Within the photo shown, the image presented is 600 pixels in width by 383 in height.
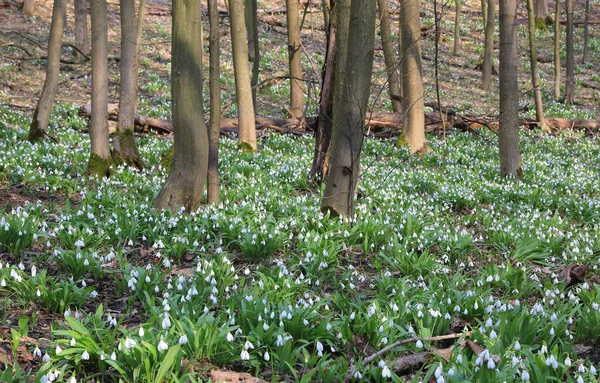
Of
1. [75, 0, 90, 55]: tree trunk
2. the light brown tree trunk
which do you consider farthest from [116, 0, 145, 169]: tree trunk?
[75, 0, 90, 55]: tree trunk

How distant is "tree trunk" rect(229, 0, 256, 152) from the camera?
10898mm

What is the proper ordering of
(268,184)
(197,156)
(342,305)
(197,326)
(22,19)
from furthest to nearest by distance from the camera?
1. (22,19)
2. (268,184)
3. (197,156)
4. (342,305)
5. (197,326)

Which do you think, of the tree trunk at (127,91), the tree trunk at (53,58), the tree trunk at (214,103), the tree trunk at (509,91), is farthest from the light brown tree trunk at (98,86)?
the tree trunk at (509,91)

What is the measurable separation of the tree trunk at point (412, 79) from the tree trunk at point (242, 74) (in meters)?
3.23

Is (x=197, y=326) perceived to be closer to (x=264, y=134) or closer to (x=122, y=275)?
(x=122, y=275)

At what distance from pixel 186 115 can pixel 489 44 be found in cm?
1635

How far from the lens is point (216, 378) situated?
3121 mm

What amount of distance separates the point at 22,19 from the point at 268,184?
18.9 metres

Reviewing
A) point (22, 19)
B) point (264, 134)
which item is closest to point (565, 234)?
point (264, 134)

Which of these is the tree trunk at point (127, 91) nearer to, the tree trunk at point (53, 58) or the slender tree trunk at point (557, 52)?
the tree trunk at point (53, 58)

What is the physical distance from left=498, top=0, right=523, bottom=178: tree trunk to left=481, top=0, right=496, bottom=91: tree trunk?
30.2 ft

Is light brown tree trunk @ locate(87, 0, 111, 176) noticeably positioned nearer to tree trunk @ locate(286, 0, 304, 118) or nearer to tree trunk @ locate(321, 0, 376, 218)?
tree trunk @ locate(321, 0, 376, 218)

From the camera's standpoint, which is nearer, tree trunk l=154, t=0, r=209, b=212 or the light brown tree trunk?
tree trunk l=154, t=0, r=209, b=212

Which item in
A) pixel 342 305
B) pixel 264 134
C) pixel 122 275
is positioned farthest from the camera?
pixel 264 134
